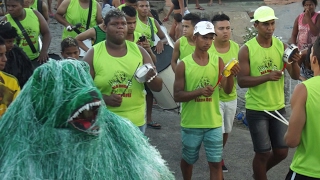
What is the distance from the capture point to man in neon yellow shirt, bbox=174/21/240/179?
5.60 metres

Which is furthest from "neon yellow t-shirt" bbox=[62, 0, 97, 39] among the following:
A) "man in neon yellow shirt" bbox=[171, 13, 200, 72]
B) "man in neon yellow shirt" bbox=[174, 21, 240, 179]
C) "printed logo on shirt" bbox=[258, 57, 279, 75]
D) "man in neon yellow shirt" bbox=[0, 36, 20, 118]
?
"man in neon yellow shirt" bbox=[0, 36, 20, 118]

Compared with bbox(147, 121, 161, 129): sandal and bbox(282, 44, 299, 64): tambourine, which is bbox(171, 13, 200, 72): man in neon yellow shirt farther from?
bbox(282, 44, 299, 64): tambourine

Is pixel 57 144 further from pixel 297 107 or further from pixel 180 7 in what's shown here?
pixel 180 7

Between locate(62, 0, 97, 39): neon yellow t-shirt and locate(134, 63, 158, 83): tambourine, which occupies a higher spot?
locate(62, 0, 97, 39): neon yellow t-shirt

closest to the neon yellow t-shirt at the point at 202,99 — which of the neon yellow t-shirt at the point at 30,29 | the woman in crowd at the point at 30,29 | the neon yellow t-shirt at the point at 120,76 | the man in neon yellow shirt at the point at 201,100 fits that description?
the man in neon yellow shirt at the point at 201,100

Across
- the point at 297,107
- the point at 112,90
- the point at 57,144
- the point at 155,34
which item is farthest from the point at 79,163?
the point at 155,34

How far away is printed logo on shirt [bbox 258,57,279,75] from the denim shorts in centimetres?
73

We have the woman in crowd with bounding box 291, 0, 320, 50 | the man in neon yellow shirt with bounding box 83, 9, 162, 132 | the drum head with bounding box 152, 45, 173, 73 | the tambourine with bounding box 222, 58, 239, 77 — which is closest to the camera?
the man in neon yellow shirt with bounding box 83, 9, 162, 132

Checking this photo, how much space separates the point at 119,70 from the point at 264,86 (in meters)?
1.61

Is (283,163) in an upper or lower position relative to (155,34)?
lower

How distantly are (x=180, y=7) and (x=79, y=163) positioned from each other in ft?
32.3

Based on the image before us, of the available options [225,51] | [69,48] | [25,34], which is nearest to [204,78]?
[225,51]

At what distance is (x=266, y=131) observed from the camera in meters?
5.84

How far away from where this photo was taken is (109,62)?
508 cm
